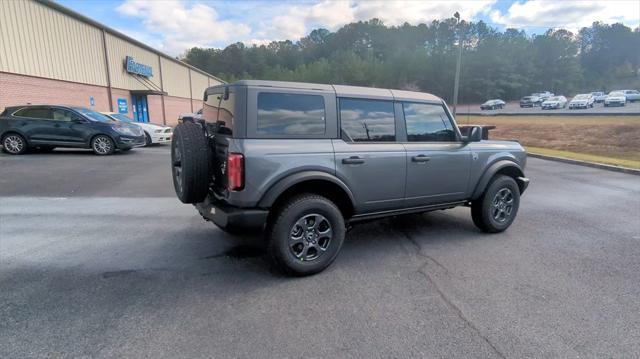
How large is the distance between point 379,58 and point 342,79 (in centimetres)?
2589

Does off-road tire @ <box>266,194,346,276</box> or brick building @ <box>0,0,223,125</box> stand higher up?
brick building @ <box>0,0,223,125</box>

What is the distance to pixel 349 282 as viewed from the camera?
3.60m

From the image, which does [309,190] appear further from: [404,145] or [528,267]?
[528,267]

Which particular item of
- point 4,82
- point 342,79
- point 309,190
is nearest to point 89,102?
point 4,82

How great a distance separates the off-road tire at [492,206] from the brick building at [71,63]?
17.8m

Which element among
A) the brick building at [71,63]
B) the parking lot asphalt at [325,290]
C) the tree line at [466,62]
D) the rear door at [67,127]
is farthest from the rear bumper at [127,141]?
the tree line at [466,62]

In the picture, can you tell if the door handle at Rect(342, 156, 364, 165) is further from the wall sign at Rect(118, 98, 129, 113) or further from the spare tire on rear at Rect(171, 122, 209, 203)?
the wall sign at Rect(118, 98, 129, 113)

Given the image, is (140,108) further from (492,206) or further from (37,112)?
(492,206)

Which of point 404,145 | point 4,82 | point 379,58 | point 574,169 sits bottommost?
Answer: point 574,169

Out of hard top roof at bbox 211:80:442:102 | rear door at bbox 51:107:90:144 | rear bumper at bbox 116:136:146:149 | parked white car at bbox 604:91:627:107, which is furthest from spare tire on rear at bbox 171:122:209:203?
parked white car at bbox 604:91:627:107

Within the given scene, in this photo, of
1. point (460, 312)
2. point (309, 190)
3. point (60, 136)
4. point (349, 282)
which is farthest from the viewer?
point (60, 136)

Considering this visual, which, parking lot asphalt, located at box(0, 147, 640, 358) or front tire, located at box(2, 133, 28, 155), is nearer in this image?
parking lot asphalt, located at box(0, 147, 640, 358)

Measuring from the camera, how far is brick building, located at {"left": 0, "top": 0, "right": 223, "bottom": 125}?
1508 centimetres

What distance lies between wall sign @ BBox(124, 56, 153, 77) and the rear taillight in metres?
25.0
